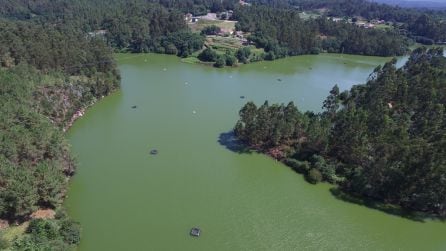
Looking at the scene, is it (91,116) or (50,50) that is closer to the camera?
(91,116)

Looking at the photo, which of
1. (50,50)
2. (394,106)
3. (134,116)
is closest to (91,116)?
(134,116)

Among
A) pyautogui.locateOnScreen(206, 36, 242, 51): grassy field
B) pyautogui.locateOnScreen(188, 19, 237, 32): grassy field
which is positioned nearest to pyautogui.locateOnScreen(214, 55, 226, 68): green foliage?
pyautogui.locateOnScreen(206, 36, 242, 51): grassy field

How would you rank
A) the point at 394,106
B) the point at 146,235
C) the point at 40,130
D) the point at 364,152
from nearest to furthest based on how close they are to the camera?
1. the point at 146,235
2. the point at 40,130
3. the point at 364,152
4. the point at 394,106

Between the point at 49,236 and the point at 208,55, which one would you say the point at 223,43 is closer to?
the point at 208,55

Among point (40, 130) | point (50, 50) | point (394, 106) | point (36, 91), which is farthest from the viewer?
point (50, 50)

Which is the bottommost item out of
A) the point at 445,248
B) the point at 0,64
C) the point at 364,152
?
the point at 445,248

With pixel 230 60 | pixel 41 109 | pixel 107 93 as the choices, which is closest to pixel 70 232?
pixel 41 109

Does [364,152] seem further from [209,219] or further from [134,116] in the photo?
[134,116]
